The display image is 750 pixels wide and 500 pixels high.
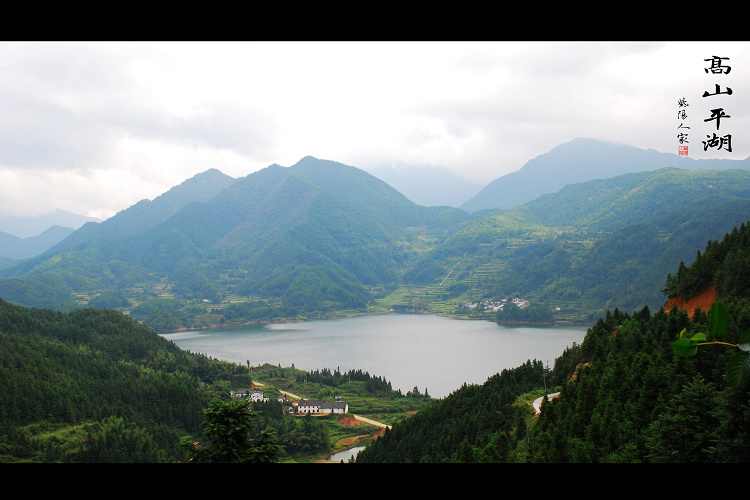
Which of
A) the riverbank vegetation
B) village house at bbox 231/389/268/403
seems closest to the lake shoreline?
the riverbank vegetation

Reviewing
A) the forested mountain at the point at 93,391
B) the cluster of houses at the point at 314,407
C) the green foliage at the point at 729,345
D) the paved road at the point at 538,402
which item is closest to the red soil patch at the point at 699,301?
the paved road at the point at 538,402

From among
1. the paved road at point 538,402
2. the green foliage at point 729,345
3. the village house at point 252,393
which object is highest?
the green foliage at point 729,345

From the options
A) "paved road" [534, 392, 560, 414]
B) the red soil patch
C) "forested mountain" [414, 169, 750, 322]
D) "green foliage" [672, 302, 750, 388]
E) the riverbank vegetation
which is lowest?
the riverbank vegetation

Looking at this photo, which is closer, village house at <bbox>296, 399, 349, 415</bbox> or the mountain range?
village house at <bbox>296, 399, 349, 415</bbox>

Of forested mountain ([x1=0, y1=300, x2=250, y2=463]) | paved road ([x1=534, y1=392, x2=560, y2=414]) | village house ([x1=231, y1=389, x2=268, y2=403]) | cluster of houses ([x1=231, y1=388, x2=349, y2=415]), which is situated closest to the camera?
paved road ([x1=534, y1=392, x2=560, y2=414])

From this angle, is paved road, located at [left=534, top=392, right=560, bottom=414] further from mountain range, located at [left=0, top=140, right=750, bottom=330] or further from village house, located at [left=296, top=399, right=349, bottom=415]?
mountain range, located at [left=0, top=140, right=750, bottom=330]

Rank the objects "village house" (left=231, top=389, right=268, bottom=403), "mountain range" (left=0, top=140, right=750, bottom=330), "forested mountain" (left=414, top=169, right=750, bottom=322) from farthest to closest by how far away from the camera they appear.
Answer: "mountain range" (left=0, top=140, right=750, bottom=330)
"forested mountain" (left=414, top=169, right=750, bottom=322)
"village house" (left=231, top=389, right=268, bottom=403)

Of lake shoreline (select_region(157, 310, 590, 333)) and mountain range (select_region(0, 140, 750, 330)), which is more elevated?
mountain range (select_region(0, 140, 750, 330))

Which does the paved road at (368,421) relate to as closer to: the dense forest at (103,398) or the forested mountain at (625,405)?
the dense forest at (103,398)
